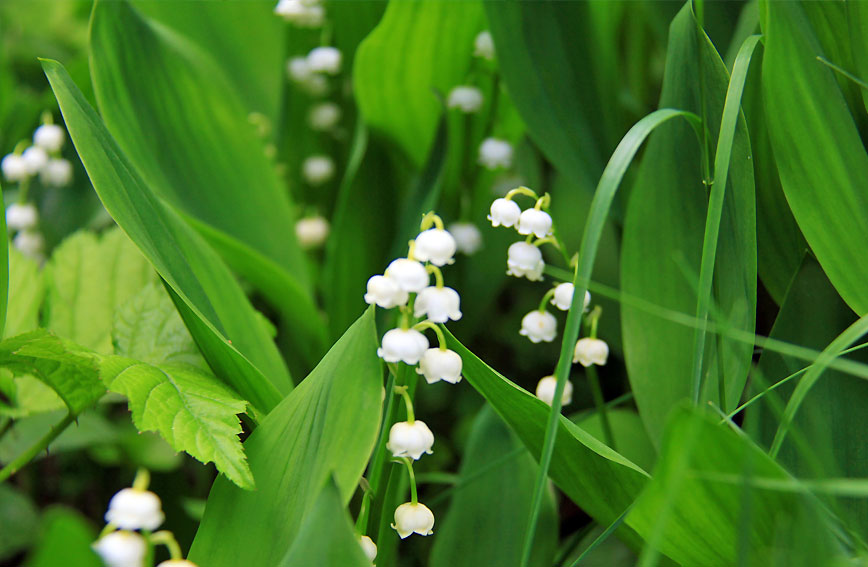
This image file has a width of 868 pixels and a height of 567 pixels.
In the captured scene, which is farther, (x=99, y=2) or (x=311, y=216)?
(x=311, y=216)

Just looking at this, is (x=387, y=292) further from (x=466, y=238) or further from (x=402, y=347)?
(x=466, y=238)

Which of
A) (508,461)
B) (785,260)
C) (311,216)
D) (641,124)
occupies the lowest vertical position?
(508,461)

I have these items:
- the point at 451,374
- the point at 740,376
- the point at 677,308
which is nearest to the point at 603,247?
the point at 677,308

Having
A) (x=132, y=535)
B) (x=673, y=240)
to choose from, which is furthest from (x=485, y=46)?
(x=132, y=535)

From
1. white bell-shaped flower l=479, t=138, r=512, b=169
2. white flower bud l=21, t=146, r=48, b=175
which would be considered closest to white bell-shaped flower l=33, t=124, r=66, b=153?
white flower bud l=21, t=146, r=48, b=175

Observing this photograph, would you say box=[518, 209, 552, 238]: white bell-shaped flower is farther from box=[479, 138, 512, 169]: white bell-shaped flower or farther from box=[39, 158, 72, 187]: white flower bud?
box=[39, 158, 72, 187]: white flower bud

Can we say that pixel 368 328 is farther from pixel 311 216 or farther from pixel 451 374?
pixel 311 216

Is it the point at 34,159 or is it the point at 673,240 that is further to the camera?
the point at 34,159

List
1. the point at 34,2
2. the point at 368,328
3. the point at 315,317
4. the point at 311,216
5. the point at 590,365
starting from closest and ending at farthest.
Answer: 1. the point at 368,328
2. the point at 590,365
3. the point at 315,317
4. the point at 311,216
5. the point at 34,2
